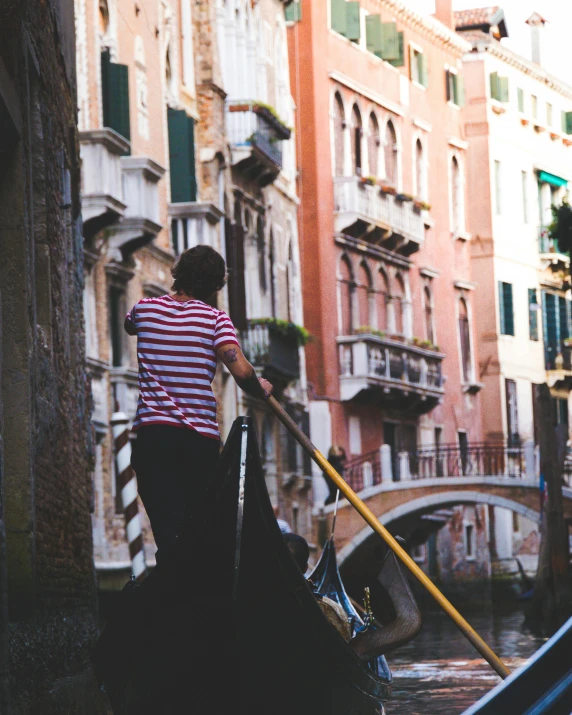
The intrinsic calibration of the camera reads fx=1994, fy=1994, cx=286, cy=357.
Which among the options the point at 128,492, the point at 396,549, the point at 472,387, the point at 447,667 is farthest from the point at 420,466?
the point at 396,549

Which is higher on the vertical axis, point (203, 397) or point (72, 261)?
point (72, 261)

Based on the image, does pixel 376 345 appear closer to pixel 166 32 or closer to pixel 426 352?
pixel 426 352

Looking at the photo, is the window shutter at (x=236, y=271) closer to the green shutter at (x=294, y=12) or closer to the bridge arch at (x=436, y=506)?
the bridge arch at (x=436, y=506)

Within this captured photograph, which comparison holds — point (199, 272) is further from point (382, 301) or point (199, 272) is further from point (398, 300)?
point (398, 300)

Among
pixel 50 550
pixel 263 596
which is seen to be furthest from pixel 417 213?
pixel 263 596

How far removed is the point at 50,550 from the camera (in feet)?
29.9

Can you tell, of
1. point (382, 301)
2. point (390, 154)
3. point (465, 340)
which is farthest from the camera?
point (465, 340)

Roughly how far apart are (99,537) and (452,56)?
839 inches

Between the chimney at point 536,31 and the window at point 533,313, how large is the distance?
20.7 feet

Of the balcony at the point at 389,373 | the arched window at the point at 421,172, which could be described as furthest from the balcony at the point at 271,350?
the arched window at the point at 421,172

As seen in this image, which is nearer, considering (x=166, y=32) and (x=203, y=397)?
(x=203, y=397)

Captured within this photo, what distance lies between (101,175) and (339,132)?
15059 millimetres

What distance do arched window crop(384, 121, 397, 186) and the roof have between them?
6.56 meters

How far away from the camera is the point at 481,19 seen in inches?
1596
